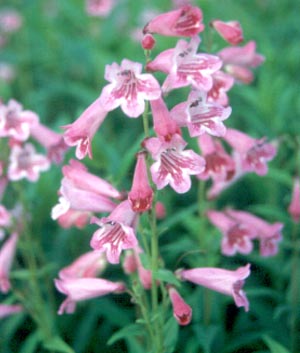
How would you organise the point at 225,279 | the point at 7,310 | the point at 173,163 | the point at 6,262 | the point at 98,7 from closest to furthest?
the point at 173,163, the point at 225,279, the point at 6,262, the point at 7,310, the point at 98,7

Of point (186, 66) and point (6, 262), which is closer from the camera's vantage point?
point (186, 66)

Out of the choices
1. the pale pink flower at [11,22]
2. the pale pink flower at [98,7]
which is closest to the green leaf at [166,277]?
the pale pink flower at [98,7]

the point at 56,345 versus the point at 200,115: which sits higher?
the point at 200,115

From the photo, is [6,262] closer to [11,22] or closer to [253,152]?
[253,152]

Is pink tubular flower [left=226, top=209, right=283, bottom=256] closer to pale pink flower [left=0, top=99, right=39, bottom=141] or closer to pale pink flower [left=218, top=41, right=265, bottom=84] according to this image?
pale pink flower [left=218, top=41, right=265, bottom=84]

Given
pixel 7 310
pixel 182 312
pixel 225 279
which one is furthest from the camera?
pixel 7 310

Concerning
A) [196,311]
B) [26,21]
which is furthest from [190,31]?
[26,21]

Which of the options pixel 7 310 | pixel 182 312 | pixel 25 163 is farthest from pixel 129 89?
pixel 7 310
